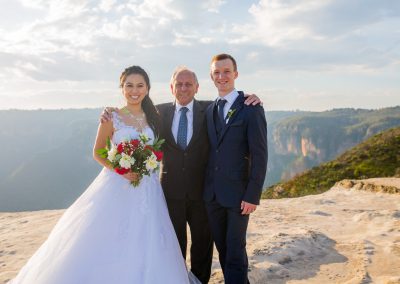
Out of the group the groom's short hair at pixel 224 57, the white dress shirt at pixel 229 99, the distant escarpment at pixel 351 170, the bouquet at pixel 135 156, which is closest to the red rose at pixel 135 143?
the bouquet at pixel 135 156

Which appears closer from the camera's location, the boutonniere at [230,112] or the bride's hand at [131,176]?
the boutonniere at [230,112]

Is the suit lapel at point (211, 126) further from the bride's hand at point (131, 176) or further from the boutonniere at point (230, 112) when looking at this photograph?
the bride's hand at point (131, 176)

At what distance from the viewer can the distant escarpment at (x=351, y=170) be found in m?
19.8

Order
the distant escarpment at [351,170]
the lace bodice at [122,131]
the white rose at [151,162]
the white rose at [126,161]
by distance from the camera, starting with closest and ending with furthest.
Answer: the white rose at [126,161]
the white rose at [151,162]
the lace bodice at [122,131]
the distant escarpment at [351,170]

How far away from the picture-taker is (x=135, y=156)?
15.0ft

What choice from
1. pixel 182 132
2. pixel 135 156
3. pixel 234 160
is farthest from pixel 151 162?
pixel 234 160

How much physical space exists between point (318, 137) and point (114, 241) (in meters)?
174

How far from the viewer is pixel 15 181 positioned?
14162 centimetres

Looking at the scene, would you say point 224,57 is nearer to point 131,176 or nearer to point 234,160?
point 234,160

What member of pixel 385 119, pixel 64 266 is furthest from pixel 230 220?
pixel 385 119

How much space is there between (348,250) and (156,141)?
509cm

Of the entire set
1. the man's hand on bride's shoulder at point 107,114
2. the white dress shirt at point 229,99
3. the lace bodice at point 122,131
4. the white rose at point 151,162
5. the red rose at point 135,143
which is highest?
the white dress shirt at point 229,99

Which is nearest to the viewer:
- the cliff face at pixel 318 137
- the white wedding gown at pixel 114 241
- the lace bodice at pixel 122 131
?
the white wedding gown at pixel 114 241

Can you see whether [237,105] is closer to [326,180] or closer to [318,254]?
[318,254]
